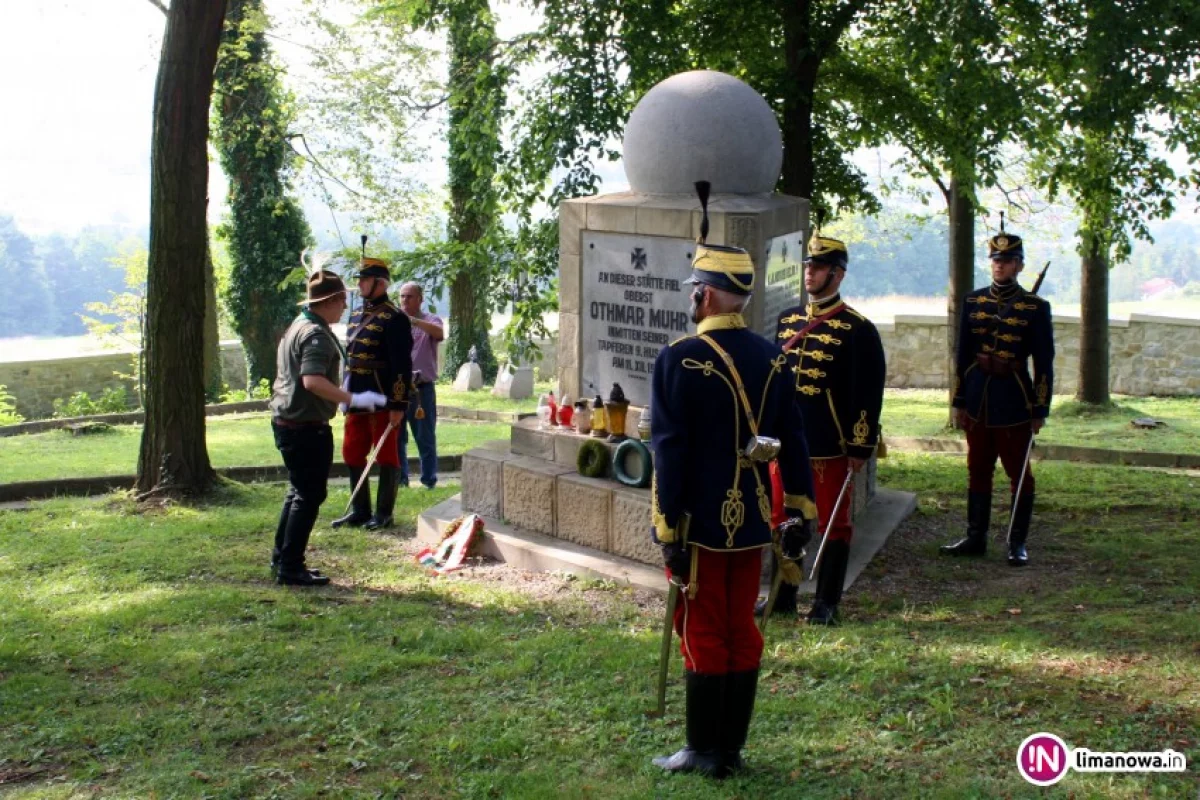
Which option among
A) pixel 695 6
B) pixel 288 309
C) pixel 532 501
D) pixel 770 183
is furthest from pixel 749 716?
pixel 288 309

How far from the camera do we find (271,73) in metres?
23.3

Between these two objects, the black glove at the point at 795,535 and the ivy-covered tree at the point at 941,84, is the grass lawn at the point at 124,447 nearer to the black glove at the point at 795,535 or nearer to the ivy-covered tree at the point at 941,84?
the ivy-covered tree at the point at 941,84

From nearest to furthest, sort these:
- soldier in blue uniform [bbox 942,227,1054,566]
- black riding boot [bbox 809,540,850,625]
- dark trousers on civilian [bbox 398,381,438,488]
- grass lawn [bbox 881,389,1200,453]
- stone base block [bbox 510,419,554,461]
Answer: black riding boot [bbox 809,540,850,625] < soldier in blue uniform [bbox 942,227,1054,566] < stone base block [bbox 510,419,554,461] < dark trousers on civilian [bbox 398,381,438,488] < grass lawn [bbox 881,389,1200,453]

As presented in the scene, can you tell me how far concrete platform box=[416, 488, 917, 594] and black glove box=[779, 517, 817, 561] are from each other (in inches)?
84.1

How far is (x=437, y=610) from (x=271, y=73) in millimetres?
18511

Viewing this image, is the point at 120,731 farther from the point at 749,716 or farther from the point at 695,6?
the point at 695,6

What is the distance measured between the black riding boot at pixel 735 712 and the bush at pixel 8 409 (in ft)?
57.3

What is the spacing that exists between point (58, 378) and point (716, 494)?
2308 cm

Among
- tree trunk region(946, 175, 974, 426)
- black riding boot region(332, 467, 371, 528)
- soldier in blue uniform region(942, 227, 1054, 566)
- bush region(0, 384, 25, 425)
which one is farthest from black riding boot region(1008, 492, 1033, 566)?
bush region(0, 384, 25, 425)

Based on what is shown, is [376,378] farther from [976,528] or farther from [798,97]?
[798,97]

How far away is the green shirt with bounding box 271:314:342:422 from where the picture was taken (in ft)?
23.7

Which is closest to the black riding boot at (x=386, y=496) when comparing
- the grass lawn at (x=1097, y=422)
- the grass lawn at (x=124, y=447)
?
the grass lawn at (x=124, y=447)

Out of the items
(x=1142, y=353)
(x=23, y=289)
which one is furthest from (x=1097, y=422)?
(x=23, y=289)

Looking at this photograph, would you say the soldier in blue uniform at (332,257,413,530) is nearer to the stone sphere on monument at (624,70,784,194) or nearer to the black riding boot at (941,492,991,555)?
the stone sphere on monument at (624,70,784,194)
